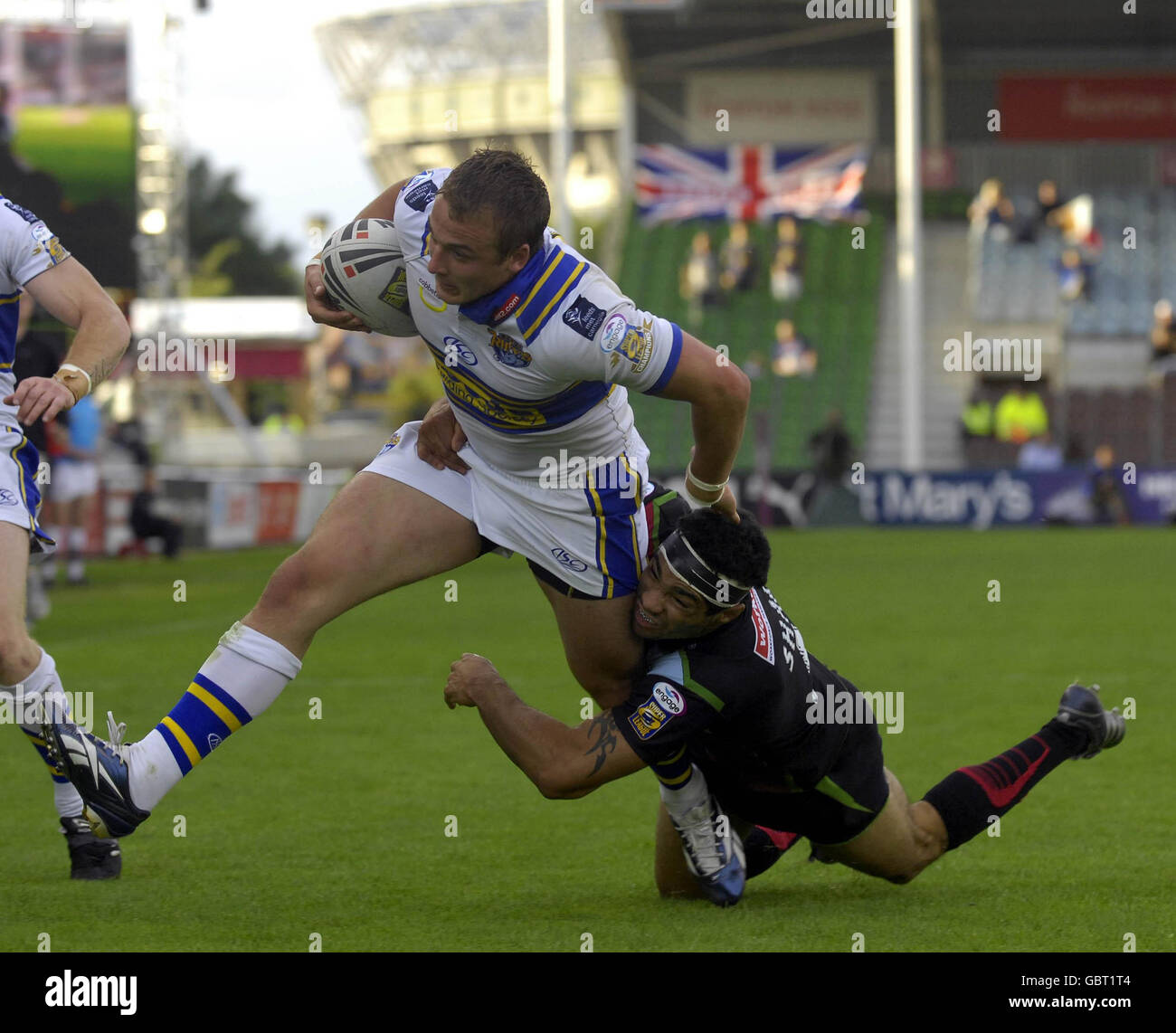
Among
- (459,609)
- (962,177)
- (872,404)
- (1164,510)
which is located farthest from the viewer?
(962,177)

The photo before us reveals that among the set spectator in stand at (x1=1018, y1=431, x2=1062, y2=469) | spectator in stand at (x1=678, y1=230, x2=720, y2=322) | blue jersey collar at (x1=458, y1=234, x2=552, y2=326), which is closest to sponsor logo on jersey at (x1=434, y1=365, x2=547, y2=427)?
blue jersey collar at (x1=458, y1=234, x2=552, y2=326)

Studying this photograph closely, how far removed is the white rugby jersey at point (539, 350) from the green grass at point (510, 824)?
1.35 m

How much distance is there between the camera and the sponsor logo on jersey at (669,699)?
16.4 feet

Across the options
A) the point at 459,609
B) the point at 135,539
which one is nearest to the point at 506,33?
the point at 135,539

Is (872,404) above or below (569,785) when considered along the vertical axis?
above

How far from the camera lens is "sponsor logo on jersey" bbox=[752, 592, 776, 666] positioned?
5141 mm

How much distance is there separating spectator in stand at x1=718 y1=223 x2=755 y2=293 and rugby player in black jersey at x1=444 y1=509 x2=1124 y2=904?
101 ft

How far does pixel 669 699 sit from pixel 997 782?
1.28m

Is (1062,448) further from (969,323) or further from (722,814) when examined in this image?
(722,814)

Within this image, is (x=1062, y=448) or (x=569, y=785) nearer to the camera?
(x=569, y=785)

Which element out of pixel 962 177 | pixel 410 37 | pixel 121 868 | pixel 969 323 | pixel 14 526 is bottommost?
pixel 121 868
